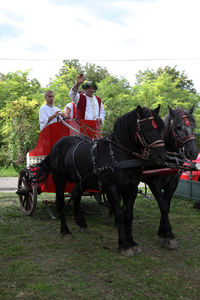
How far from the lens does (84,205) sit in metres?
7.52

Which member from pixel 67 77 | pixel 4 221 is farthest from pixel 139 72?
pixel 4 221

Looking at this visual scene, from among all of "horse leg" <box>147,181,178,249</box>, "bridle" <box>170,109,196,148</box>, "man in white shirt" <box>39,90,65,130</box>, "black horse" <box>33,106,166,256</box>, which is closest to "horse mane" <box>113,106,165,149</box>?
"black horse" <box>33,106,166,256</box>

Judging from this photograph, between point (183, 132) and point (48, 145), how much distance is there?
8.83 feet

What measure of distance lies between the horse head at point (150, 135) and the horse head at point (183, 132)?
0.70m

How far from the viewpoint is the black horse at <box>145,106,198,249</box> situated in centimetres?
439

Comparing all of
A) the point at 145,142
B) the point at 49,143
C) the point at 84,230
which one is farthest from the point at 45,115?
the point at 145,142

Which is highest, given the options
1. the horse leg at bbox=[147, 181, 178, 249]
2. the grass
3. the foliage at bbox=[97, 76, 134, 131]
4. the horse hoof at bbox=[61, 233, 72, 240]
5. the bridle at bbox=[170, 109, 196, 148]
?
the foliage at bbox=[97, 76, 134, 131]

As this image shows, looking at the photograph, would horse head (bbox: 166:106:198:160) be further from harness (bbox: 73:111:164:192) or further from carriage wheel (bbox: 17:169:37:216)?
carriage wheel (bbox: 17:169:37:216)

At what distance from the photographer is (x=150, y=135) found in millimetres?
3785

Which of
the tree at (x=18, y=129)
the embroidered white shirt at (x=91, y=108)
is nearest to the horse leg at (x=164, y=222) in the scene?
the embroidered white shirt at (x=91, y=108)

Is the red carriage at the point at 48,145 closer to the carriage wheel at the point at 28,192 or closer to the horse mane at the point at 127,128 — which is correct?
the carriage wheel at the point at 28,192

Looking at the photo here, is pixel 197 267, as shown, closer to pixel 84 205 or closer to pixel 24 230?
pixel 24 230

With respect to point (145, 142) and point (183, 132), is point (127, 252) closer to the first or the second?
point (145, 142)

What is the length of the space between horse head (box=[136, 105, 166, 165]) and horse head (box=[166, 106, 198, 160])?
0.70m
